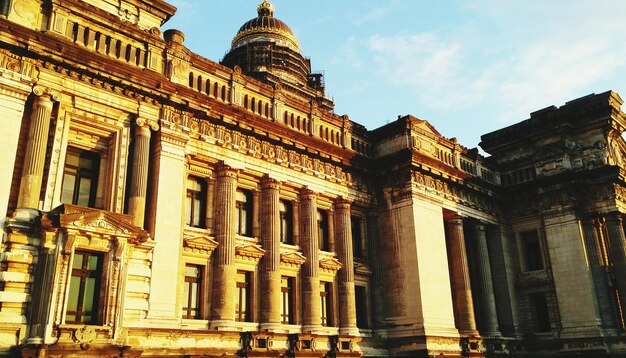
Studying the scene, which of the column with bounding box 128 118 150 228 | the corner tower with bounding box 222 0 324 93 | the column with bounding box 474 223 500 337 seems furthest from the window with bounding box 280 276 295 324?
the corner tower with bounding box 222 0 324 93

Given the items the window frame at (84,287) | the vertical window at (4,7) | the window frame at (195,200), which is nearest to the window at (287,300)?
the window frame at (195,200)

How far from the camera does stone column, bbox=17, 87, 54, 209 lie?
63.1ft

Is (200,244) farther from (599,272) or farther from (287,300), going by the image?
(599,272)

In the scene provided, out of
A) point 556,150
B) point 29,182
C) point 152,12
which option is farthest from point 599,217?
point 29,182

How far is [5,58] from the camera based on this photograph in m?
20.1

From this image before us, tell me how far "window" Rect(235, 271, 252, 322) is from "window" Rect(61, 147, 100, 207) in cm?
779

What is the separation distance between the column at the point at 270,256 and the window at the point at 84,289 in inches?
330

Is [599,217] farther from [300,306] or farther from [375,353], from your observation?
[300,306]

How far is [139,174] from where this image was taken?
73.0 feet

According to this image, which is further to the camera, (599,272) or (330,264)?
(599,272)

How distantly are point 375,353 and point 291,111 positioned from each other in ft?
45.7

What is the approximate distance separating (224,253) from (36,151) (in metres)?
8.90

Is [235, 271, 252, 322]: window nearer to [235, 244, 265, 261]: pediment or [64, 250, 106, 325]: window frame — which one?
[235, 244, 265, 261]: pediment

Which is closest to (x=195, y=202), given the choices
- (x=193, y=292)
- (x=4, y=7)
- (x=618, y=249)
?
(x=193, y=292)
